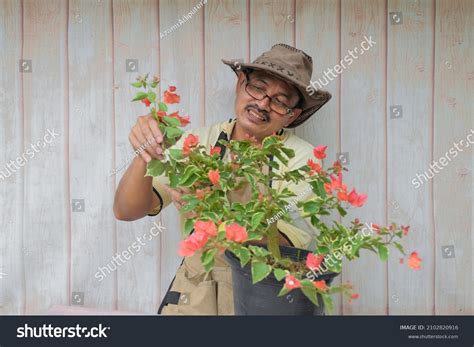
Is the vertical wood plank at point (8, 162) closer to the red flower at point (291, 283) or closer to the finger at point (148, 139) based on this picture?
the finger at point (148, 139)

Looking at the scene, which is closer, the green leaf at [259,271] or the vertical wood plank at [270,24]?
the green leaf at [259,271]

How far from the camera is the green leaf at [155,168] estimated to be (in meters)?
1.09

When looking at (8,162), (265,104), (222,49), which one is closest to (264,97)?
(265,104)

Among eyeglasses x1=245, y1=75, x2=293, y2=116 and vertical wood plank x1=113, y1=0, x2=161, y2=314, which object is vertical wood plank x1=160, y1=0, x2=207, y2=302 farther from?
eyeglasses x1=245, y1=75, x2=293, y2=116

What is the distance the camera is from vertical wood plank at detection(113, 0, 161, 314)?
1.71 m

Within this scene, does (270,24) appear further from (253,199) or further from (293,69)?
(253,199)

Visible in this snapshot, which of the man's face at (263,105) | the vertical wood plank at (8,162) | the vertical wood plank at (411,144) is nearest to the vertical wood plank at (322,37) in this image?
the vertical wood plank at (411,144)

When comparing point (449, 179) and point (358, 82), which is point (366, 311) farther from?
point (358, 82)

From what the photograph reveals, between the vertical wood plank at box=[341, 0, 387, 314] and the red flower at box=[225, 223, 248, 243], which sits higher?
the vertical wood plank at box=[341, 0, 387, 314]

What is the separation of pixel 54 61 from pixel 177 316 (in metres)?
0.93

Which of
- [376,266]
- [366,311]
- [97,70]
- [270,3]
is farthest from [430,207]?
[97,70]

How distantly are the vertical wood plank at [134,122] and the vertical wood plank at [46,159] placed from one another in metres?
A: 0.18

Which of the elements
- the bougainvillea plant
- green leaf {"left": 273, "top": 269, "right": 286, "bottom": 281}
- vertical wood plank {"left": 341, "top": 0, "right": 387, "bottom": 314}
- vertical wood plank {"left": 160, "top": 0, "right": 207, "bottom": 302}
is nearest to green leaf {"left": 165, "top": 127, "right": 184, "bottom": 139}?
the bougainvillea plant

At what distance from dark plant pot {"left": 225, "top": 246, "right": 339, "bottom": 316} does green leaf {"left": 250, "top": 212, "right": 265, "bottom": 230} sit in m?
0.11
